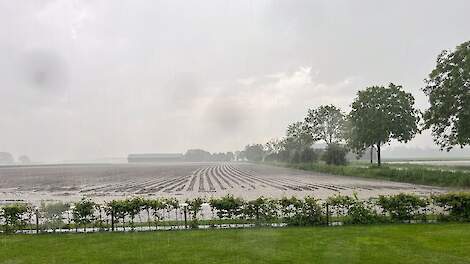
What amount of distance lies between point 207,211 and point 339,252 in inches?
480

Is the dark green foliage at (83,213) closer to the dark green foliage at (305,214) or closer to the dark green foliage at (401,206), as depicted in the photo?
the dark green foliage at (305,214)

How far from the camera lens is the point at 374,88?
2440 inches

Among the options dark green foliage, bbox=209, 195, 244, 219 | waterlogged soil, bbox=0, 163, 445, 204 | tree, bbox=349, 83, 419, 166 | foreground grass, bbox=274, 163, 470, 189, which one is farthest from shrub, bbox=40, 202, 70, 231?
tree, bbox=349, 83, 419, 166

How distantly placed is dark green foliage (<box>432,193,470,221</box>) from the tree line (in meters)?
26.1

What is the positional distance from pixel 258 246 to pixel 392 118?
5199cm

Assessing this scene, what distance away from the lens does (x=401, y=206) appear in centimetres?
1548

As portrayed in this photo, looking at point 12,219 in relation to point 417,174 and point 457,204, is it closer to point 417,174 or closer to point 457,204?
point 457,204

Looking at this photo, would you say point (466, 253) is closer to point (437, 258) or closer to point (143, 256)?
point (437, 258)

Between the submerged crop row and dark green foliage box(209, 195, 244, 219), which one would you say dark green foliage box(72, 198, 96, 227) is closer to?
the submerged crop row

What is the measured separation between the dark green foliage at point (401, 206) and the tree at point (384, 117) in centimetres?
4469

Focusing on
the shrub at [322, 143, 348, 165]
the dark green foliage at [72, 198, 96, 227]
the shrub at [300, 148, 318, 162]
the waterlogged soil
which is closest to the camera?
the dark green foliage at [72, 198, 96, 227]

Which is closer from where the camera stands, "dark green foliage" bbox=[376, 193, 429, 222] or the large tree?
"dark green foliage" bbox=[376, 193, 429, 222]

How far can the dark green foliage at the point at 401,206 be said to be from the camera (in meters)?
15.5

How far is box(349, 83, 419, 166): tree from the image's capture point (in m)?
58.6
